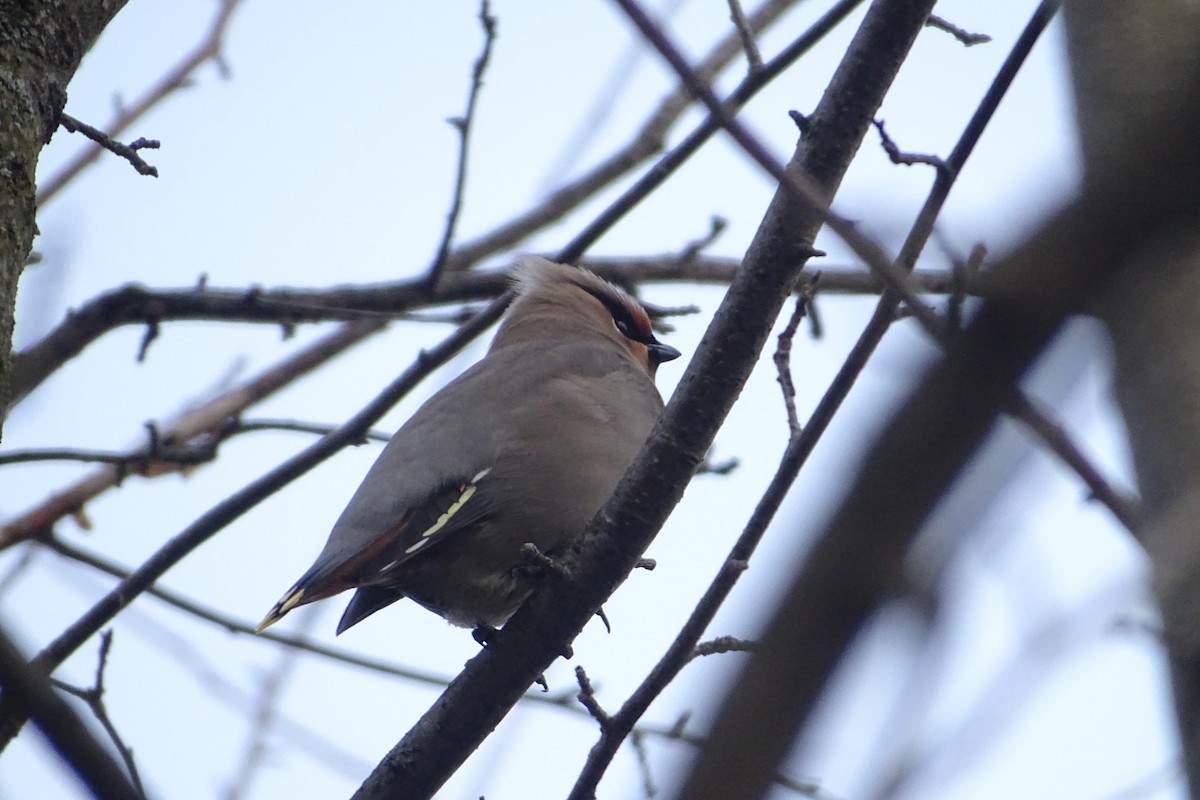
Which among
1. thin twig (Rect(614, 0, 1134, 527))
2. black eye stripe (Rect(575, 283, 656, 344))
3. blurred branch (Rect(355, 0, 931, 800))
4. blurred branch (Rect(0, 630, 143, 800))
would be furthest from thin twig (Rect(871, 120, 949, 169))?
black eye stripe (Rect(575, 283, 656, 344))

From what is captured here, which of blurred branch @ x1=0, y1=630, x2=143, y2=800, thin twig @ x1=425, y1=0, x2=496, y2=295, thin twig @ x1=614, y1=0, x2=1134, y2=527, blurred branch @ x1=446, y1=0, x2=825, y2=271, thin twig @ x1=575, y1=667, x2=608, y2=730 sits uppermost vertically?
blurred branch @ x1=446, y1=0, x2=825, y2=271

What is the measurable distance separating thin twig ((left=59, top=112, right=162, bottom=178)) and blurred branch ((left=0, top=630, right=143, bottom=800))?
2.42 metres

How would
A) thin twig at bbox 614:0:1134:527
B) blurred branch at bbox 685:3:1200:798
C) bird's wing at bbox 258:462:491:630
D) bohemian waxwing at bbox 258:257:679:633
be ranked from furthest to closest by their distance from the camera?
bohemian waxwing at bbox 258:257:679:633 < bird's wing at bbox 258:462:491:630 < thin twig at bbox 614:0:1134:527 < blurred branch at bbox 685:3:1200:798

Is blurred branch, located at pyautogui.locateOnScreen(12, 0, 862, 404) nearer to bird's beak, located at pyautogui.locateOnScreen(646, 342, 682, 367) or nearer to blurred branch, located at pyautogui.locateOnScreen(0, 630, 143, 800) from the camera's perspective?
bird's beak, located at pyautogui.locateOnScreen(646, 342, 682, 367)

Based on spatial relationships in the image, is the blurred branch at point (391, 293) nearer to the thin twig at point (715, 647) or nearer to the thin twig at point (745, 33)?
the thin twig at point (745, 33)

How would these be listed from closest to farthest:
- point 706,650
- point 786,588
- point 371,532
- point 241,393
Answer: point 786,588 < point 706,650 < point 371,532 < point 241,393

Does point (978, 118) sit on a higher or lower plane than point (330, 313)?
lower

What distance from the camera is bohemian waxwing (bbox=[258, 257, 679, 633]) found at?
500 centimetres

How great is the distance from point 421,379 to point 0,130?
213 centimetres

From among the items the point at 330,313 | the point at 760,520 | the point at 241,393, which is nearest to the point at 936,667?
the point at 760,520

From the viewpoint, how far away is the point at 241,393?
20.0ft

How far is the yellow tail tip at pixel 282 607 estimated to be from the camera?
192 inches

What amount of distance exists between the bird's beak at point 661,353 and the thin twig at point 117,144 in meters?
4.03

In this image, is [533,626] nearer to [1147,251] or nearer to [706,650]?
[706,650]
